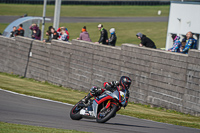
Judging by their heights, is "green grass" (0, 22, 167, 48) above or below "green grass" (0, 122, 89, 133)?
above

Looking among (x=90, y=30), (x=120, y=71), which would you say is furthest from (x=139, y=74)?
(x=90, y=30)

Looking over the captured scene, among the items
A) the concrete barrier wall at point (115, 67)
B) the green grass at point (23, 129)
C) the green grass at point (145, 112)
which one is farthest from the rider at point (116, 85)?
the concrete barrier wall at point (115, 67)

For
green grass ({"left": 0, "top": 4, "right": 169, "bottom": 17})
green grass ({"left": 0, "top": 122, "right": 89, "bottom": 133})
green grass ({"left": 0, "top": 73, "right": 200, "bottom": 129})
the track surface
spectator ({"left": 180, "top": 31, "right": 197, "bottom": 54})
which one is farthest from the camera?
green grass ({"left": 0, "top": 4, "right": 169, "bottom": 17})

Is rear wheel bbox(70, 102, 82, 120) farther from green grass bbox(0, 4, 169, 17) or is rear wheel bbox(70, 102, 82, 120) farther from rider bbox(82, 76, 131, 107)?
green grass bbox(0, 4, 169, 17)

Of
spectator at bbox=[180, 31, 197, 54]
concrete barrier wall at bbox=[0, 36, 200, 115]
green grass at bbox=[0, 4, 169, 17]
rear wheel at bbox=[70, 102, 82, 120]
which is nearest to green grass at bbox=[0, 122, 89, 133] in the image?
rear wheel at bbox=[70, 102, 82, 120]

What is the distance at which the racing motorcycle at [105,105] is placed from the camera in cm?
983

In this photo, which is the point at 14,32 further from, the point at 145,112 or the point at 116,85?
the point at 116,85

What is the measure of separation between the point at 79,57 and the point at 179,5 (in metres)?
7.50

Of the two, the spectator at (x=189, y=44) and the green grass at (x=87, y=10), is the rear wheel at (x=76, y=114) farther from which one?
the green grass at (x=87, y=10)

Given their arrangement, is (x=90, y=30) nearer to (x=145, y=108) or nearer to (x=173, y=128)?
(x=145, y=108)

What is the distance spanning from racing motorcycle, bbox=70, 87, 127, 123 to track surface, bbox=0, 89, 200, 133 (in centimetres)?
23

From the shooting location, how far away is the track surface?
942 centimetres

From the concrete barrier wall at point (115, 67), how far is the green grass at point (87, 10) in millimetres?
23996

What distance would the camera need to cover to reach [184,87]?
571 inches
